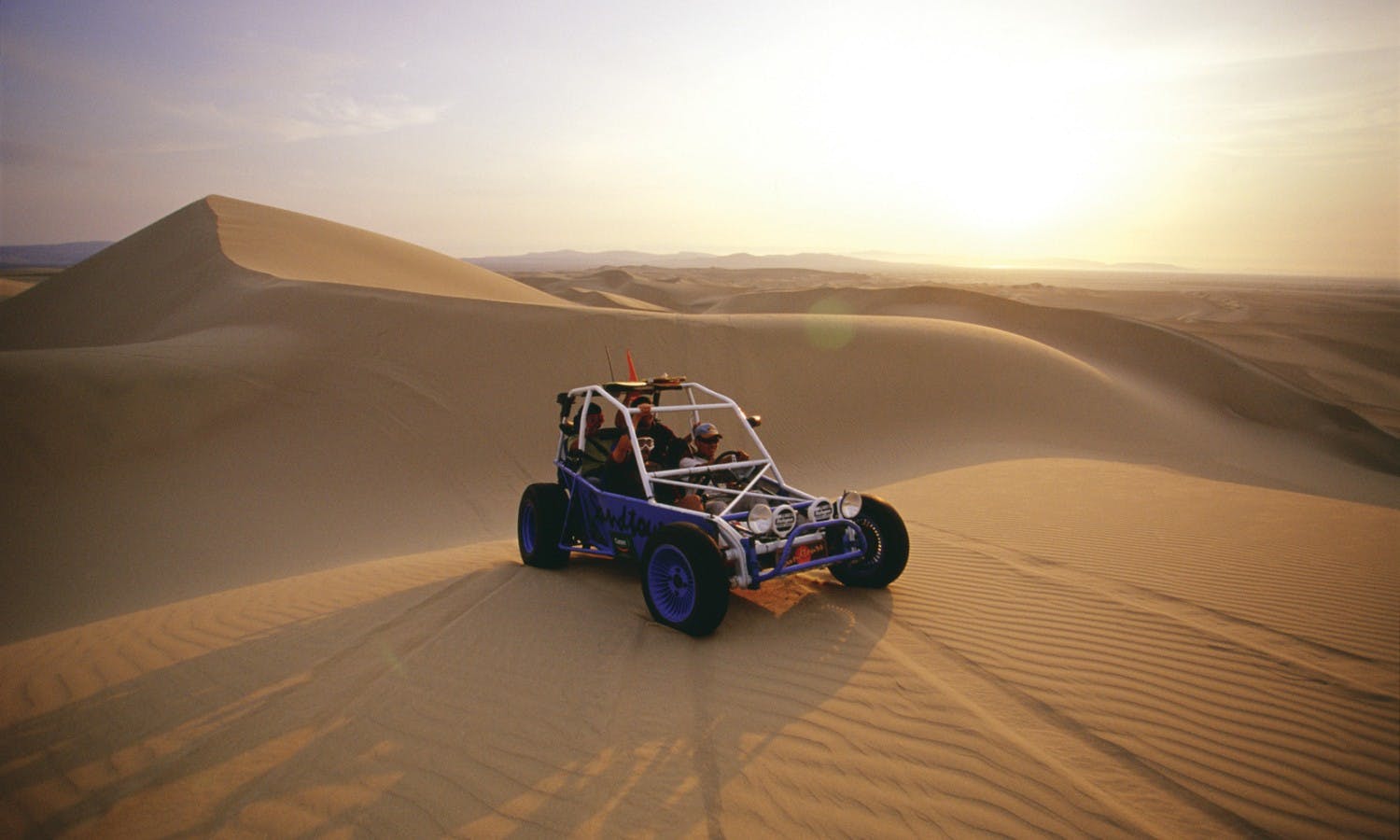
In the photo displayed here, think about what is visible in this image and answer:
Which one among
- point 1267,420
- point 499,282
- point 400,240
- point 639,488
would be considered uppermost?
point 400,240

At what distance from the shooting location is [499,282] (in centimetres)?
3291

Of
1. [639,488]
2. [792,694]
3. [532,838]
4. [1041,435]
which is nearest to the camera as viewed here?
[532,838]

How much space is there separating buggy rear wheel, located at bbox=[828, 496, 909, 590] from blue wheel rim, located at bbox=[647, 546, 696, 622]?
1425 millimetres

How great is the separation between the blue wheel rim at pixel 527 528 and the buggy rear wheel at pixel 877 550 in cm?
308

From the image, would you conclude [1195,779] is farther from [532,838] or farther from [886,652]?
[532,838]

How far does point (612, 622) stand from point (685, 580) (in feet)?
2.70

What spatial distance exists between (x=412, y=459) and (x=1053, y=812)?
11.4 m

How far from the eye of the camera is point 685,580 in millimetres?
5246

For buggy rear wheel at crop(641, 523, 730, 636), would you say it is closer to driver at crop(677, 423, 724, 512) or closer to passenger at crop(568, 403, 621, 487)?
driver at crop(677, 423, 724, 512)

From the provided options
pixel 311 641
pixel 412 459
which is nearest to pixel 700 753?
pixel 311 641

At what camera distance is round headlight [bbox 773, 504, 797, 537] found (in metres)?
5.33

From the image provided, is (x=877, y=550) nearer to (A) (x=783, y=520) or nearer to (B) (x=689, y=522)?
(A) (x=783, y=520)

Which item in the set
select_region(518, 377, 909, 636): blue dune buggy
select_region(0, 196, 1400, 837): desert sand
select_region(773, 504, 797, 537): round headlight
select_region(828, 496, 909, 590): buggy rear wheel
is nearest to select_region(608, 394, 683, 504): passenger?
select_region(518, 377, 909, 636): blue dune buggy

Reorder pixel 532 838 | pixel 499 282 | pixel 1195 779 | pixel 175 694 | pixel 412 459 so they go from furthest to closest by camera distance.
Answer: pixel 499 282 → pixel 412 459 → pixel 175 694 → pixel 1195 779 → pixel 532 838
